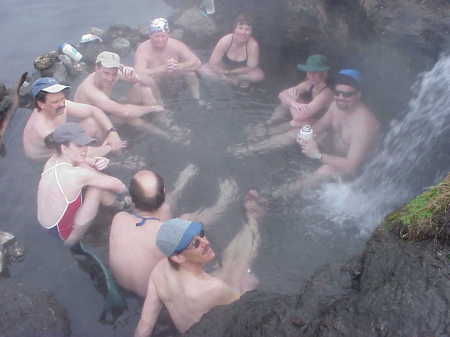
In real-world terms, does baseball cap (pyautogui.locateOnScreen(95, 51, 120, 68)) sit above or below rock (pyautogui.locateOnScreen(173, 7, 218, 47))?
above

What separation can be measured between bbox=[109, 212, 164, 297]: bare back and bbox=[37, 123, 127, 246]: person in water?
29.6 inches

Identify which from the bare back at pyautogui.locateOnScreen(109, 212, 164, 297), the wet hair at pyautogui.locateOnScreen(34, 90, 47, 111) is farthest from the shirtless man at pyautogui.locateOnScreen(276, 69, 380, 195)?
the wet hair at pyautogui.locateOnScreen(34, 90, 47, 111)

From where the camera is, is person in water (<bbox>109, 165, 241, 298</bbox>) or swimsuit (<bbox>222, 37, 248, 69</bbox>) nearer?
person in water (<bbox>109, 165, 241, 298</bbox>)

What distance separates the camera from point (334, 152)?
6734 millimetres

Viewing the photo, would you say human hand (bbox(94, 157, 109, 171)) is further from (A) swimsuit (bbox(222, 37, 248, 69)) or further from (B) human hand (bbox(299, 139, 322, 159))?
(A) swimsuit (bbox(222, 37, 248, 69))

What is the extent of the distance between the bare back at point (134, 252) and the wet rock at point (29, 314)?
75cm

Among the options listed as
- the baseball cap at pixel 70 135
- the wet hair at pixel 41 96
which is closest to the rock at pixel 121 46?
the wet hair at pixel 41 96

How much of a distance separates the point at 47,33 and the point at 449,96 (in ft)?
35.3

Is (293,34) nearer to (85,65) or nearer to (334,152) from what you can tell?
(334,152)

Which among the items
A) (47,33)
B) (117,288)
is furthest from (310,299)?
(47,33)

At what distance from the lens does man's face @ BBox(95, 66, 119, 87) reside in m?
7.03

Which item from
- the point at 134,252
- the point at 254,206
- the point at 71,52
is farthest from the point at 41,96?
the point at 71,52

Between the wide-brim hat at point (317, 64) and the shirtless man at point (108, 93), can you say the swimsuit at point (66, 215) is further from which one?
A: the wide-brim hat at point (317, 64)

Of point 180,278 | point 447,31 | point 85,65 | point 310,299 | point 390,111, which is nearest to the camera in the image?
point 310,299
